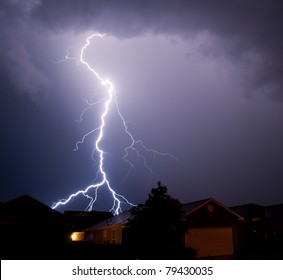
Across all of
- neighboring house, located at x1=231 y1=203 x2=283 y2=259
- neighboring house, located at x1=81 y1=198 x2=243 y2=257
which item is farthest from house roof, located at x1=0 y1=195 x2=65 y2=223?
neighboring house, located at x1=231 y1=203 x2=283 y2=259

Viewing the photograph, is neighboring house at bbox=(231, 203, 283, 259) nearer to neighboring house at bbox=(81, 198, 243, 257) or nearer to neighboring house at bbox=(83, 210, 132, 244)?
neighboring house at bbox=(81, 198, 243, 257)

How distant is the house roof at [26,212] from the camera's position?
22.5 m

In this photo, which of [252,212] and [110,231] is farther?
[252,212]

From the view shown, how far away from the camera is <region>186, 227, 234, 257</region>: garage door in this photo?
23062 millimetres

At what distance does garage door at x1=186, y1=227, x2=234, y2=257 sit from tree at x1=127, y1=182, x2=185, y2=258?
6.39 meters

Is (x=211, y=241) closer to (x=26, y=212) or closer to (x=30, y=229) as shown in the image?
(x=30, y=229)

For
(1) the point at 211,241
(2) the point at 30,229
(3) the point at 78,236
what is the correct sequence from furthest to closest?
(3) the point at 78,236, (1) the point at 211,241, (2) the point at 30,229

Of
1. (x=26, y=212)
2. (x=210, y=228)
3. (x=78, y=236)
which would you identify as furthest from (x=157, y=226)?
(x=78, y=236)

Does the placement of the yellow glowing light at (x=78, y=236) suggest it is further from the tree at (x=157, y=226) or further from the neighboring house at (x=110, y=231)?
the tree at (x=157, y=226)

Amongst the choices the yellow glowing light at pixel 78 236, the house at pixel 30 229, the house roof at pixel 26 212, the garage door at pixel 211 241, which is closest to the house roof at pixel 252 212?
the garage door at pixel 211 241

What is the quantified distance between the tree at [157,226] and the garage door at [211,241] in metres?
6.39

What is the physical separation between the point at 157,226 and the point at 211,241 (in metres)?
8.71

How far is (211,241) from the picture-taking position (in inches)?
933
